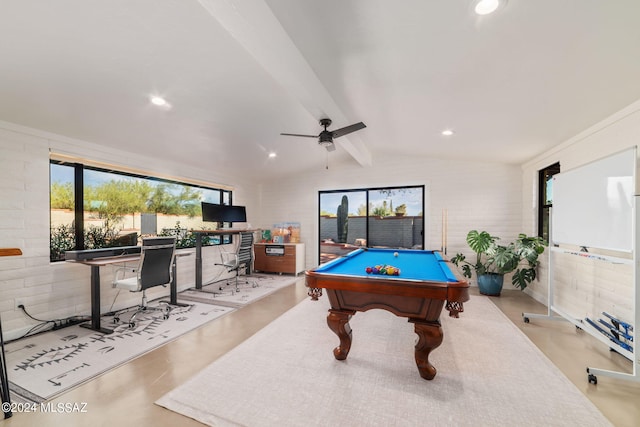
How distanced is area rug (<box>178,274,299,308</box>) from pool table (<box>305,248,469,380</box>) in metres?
2.24

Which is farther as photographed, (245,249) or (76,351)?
(245,249)

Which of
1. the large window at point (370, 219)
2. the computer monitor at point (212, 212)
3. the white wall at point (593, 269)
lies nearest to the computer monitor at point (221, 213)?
the computer monitor at point (212, 212)

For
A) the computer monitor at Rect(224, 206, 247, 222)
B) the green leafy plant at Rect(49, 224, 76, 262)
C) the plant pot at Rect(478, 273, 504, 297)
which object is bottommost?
the plant pot at Rect(478, 273, 504, 297)

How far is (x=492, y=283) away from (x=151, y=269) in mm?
5291

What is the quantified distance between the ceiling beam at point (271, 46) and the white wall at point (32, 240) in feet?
9.83

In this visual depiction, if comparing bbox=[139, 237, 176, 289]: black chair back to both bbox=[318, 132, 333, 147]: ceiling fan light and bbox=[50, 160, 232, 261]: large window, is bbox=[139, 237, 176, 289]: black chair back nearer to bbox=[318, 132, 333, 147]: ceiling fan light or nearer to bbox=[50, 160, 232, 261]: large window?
bbox=[50, 160, 232, 261]: large window

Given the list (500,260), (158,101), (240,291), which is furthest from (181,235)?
(500,260)

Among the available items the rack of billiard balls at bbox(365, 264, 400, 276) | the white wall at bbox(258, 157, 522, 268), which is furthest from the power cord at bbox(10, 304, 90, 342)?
the white wall at bbox(258, 157, 522, 268)

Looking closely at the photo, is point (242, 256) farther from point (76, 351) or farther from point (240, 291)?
point (76, 351)

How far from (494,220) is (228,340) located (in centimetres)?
501

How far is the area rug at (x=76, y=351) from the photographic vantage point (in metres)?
2.02

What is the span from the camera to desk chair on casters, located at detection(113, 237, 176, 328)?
10.4 feet

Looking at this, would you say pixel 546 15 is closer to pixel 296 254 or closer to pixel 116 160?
pixel 116 160

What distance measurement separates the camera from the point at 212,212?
518 cm
